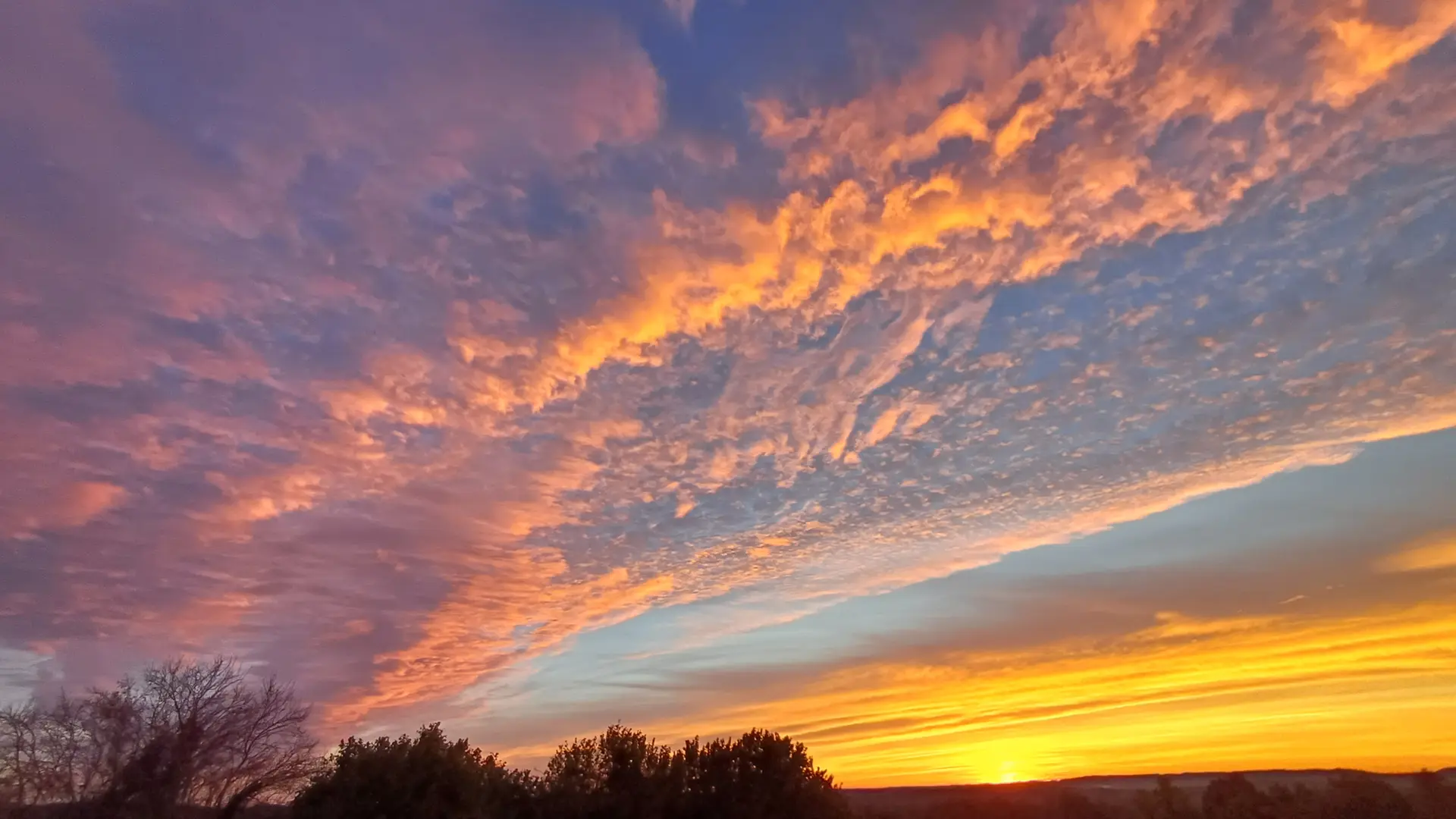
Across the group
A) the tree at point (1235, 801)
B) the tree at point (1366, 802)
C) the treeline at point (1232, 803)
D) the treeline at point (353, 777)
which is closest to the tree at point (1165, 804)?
the treeline at point (1232, 803)

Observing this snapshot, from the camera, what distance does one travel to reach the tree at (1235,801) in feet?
263

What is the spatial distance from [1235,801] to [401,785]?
79618 millimetres

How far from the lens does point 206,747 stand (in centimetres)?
4772

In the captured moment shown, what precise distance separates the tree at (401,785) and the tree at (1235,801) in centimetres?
7172

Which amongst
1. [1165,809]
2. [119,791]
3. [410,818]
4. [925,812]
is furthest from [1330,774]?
[119,791]

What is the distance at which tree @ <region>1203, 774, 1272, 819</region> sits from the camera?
8006 centimetres

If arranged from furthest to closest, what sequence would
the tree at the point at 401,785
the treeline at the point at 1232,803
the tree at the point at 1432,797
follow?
the tree at the point at 1432,797
the treeline at the point at 1232,803
the tree at the point at 401,785

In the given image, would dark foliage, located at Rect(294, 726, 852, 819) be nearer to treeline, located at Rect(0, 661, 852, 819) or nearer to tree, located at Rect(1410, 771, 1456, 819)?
treeline, located at Rect(0, 661, 852, 819)

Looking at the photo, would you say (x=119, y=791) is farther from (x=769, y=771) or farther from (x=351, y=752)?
(x=769, y=771)

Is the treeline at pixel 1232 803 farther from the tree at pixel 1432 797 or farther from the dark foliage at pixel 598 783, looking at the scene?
the dark foliage at pixel 598 783

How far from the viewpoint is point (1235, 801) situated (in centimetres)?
8306

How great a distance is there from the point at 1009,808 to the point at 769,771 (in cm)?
7020

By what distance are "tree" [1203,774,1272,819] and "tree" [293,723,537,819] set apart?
71.7 meters

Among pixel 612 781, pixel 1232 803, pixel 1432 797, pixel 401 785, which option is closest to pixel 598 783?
pixel 612 781
